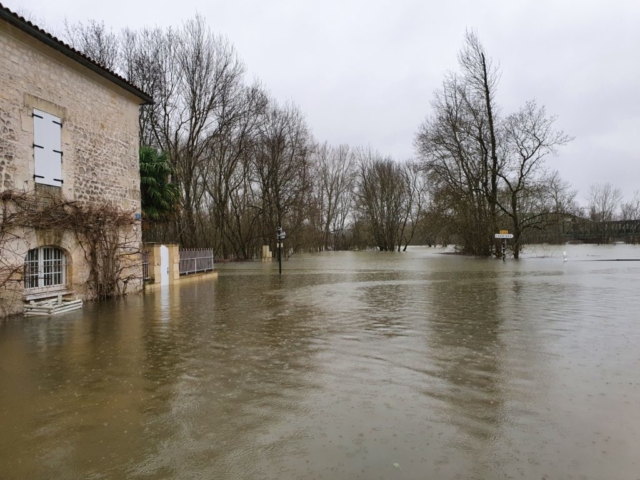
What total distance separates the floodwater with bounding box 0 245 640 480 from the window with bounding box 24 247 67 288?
5.51 feet

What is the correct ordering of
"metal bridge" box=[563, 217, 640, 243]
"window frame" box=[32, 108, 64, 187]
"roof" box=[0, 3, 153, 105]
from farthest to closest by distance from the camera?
"metal bridge" box=[563, 217, 640, 243] → "window frame" box=[32, 108, 64, 187] → "roof" box=[0, 3, 153, 105]

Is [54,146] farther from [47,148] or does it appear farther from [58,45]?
[58,45]

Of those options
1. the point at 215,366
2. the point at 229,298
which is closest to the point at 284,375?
the point at 215,366

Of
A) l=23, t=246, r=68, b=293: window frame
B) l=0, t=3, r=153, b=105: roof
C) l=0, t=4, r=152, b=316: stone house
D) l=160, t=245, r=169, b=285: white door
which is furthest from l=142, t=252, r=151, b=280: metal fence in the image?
l=0, t=3, r=153, b=105: roof

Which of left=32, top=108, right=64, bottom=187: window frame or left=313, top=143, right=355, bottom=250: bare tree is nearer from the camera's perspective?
left=32, top=108, right=64, bottom=187: window frame

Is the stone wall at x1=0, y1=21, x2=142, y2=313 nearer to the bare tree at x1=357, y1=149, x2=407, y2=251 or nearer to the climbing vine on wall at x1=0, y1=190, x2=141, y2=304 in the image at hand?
the climbing vine on wall at x1=0, y1=190, x2=141, y2=304

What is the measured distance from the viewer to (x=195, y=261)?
2003cm

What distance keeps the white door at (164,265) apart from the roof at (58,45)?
574 centimetres

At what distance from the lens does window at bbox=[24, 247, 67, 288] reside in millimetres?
9977

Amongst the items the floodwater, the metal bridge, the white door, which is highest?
the metal bridge

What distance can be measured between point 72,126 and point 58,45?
1.90 meters

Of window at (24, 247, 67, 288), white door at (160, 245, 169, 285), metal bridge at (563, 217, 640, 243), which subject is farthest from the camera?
A: metal bridge at (563, 217, 640, 243)

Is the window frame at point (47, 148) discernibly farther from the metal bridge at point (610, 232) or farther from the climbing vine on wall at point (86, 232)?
the metal bridge at point (610, 232)

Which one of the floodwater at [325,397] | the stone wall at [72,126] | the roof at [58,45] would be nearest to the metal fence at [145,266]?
the stone wall at [72,126]
